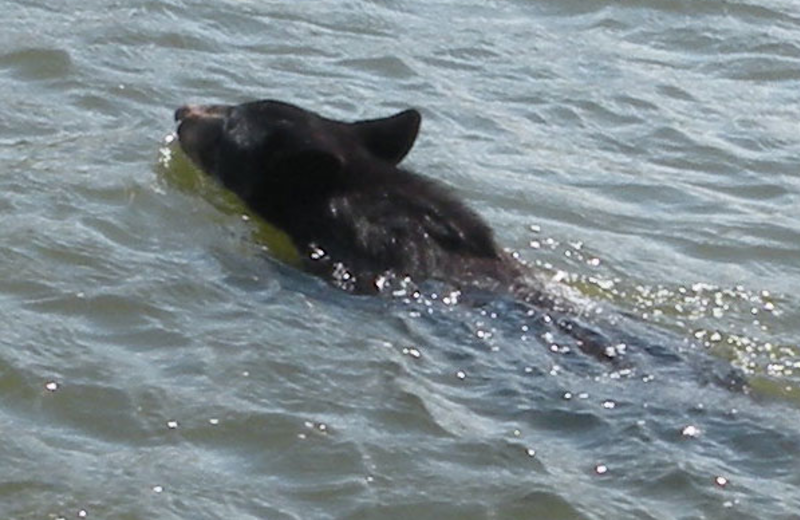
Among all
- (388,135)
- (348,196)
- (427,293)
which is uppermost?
(388,135)

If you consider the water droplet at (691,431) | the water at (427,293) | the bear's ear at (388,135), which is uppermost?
the bear's ear at (388,135)

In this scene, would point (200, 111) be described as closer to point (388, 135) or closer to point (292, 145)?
point (292, 145)

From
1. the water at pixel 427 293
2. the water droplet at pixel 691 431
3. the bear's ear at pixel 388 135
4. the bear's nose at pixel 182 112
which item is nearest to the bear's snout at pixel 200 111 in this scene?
the bear's nose at pixel 182 112

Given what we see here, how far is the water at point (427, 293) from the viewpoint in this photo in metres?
8.41

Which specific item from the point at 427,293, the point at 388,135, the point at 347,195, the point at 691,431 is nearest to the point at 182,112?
the point at 388,135

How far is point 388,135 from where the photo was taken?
11250 mm

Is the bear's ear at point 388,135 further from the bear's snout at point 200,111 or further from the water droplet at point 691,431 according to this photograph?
the water droplet at point 691,431

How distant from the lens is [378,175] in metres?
11.0

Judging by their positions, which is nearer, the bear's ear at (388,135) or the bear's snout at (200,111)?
the bear's ear at (388,135)

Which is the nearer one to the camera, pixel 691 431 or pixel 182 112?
pixel 691 431

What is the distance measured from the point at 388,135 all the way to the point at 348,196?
0.48 metres

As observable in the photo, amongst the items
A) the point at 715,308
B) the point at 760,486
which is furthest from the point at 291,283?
the point at 760,486

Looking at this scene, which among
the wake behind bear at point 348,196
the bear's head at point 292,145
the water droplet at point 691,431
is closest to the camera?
the water droplet at point 691,431

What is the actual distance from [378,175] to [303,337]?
1.40 meters
